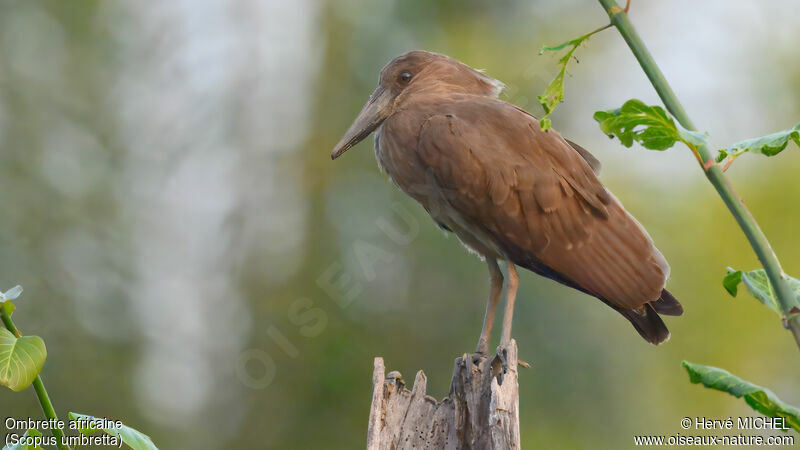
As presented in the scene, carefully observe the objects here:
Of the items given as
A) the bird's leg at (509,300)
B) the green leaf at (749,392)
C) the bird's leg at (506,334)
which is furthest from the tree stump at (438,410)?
the green leaf at (749,392)

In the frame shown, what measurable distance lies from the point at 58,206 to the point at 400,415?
6953 millimetres

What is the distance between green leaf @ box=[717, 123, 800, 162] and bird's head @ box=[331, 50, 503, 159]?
2.35 metres

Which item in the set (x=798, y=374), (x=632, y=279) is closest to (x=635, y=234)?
(x=632, y=279)

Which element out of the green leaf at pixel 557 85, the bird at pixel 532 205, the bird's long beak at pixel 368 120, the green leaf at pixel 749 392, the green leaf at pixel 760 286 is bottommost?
the green leaf at pixel 749 392

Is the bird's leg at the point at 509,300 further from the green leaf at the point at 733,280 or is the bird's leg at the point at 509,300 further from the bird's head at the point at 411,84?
the green leaf at the point at 733,280

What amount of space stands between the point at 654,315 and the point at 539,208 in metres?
0.60

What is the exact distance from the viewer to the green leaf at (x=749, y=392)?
1.19 metres

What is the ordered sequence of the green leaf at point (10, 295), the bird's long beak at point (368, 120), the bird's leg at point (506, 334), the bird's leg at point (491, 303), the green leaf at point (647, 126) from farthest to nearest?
the bird's long beak at point (368, 120)
the bird's leg at point (491, 303)
the bird's leg at point (506, 334)
the green leaf at point (10, 295)
the green leaf at point (647, 126)

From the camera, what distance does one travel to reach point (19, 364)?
1.39m

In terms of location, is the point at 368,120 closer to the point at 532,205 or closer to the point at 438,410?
the point at 532,205

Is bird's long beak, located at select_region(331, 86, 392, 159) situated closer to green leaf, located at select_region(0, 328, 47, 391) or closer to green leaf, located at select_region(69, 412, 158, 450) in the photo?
green leaf, located at select_region(69, 412, 158, 450)

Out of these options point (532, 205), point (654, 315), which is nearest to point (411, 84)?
point (532, 205)

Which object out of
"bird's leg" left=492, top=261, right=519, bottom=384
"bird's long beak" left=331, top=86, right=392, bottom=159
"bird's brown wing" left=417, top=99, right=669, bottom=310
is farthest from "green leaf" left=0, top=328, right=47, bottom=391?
"bird's long beak" left=331, top=86, right=392, bottom=159

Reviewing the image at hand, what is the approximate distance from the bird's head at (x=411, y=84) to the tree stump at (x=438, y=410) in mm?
1286
